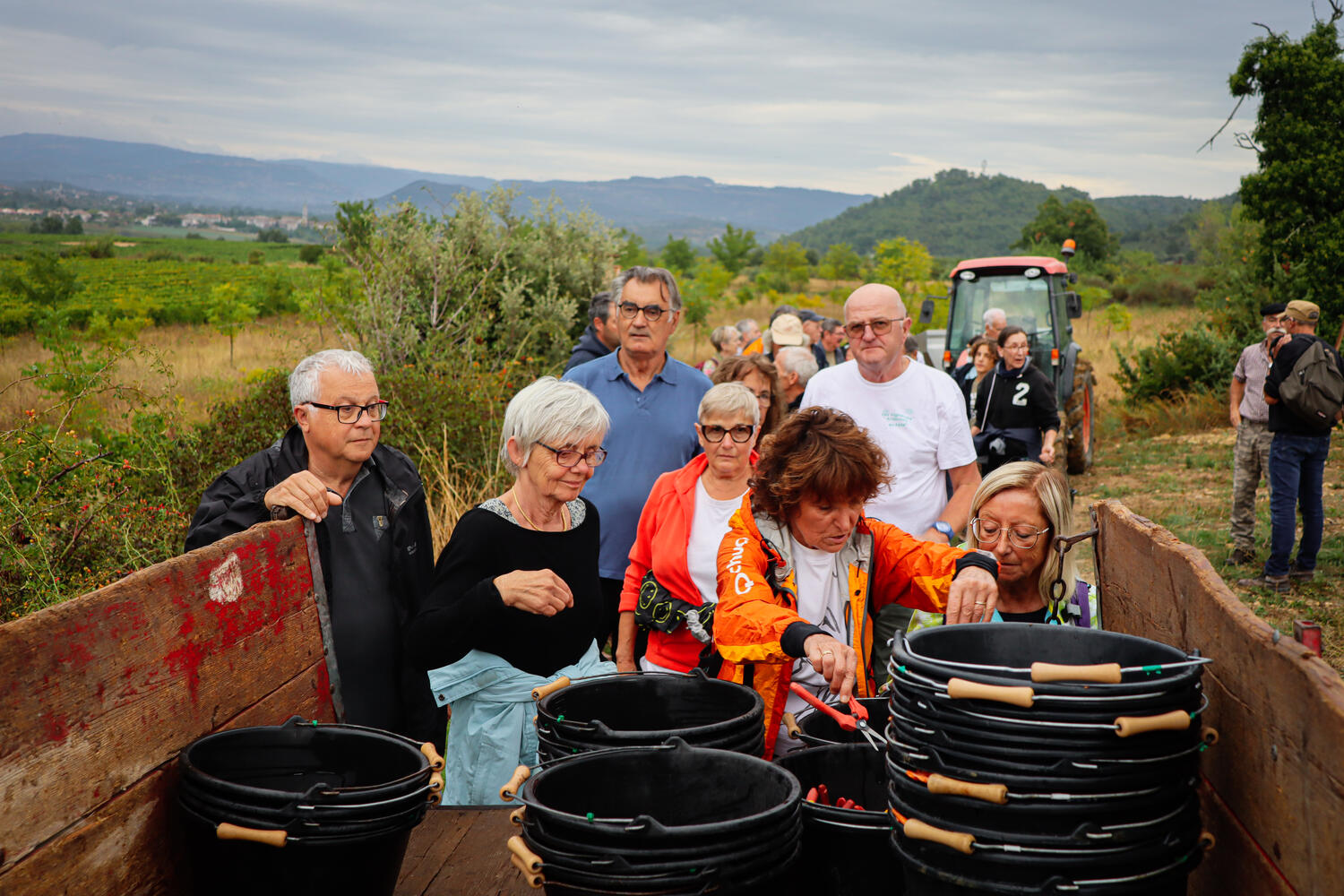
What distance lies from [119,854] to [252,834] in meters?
0.28

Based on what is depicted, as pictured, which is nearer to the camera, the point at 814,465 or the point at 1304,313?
the point at 814,465

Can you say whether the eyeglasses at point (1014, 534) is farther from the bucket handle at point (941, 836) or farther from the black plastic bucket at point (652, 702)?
the bucket handle at point (941, 836)

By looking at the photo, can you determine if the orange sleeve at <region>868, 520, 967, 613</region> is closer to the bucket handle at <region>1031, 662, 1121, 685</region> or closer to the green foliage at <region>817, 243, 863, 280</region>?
the bucket handle at <region>1031, 662, 1121, 685</region>

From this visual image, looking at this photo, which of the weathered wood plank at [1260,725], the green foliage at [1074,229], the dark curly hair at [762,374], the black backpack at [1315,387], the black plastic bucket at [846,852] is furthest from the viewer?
the green foliage at [1074,229]

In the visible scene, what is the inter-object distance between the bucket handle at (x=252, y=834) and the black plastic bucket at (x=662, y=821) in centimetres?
44

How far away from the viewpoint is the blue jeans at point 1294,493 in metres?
7.58

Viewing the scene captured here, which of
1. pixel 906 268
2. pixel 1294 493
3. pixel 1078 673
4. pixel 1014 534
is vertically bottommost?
pixel 1294 493

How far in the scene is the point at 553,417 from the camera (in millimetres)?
2881

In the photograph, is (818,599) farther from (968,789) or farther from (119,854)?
(119,854)

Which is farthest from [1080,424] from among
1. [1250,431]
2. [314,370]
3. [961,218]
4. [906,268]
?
[961,218]

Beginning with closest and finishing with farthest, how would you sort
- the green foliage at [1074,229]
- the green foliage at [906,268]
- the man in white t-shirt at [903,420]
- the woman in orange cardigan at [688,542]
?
the woman in orange cardigan at [688,542] → the man in white t-shirt at [903,420] → the green foliage at [906,268] → the green foliage at [1074,229]

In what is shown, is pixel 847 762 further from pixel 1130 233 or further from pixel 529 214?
pixel 1130 233

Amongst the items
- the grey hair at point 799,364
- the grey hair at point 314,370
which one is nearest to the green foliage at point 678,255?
the grey hair at point 799,364

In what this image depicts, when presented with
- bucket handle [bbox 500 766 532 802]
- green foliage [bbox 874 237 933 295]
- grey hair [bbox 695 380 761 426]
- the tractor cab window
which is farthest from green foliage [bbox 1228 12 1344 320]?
green foliage [bbox 874 237 933 295]
